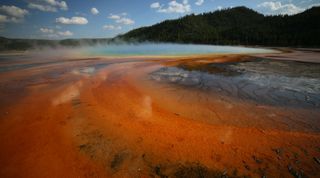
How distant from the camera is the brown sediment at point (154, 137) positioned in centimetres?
352

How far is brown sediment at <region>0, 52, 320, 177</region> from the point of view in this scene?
352cm

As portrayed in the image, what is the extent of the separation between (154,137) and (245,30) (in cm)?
9736

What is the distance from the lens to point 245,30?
85938 mm

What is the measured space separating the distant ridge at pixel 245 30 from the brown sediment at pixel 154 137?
197 ft

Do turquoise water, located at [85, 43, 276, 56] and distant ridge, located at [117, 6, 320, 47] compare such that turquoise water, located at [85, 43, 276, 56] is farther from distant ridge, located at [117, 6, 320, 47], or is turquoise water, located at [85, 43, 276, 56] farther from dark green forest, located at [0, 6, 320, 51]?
distant ridge, located at [117, 6, 320, 47]

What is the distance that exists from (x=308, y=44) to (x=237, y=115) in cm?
6240

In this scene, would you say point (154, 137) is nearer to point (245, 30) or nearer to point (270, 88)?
point (270, 88)

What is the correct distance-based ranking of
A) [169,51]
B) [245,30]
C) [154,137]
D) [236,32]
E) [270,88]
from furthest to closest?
[245,30], [236,32], [169,51], [270,88], [154,137]

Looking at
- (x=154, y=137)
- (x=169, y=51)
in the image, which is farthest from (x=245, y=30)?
(x=154, y=137)

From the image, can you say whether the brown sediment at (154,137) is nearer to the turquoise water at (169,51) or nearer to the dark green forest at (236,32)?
the turquoise water at (169,51)

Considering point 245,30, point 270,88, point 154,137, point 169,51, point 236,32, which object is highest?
→ point 245,30

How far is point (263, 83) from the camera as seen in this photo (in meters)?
9.80

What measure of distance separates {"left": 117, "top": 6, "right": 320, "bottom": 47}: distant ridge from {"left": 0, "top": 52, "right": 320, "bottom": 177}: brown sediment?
60.1 metres

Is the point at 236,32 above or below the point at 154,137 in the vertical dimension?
above
